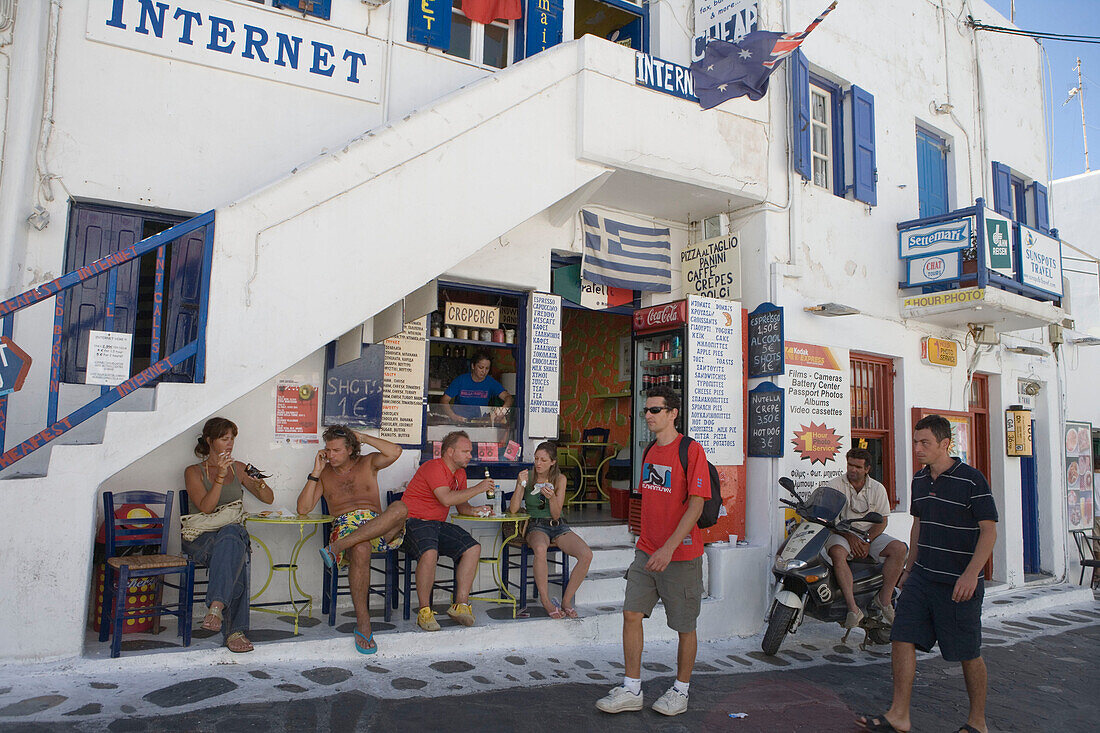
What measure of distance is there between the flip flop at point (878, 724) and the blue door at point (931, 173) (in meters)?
7.97

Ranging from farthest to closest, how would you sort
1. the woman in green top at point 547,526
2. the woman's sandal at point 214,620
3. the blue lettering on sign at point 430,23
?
the blue lettering on sign at point 430,23
the woman in green top at point 547,526
the woman's sandal at point 214,620

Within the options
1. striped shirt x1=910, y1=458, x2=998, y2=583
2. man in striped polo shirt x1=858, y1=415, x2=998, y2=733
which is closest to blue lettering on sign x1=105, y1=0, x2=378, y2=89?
man in striped polo shirt x1=858, y1=415, x2=998, y2=733

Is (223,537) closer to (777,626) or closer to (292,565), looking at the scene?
(292,565)

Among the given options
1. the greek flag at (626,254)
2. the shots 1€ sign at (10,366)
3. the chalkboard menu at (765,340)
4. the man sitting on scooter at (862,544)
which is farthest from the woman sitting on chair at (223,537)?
the chalkboard menu at (765,340)

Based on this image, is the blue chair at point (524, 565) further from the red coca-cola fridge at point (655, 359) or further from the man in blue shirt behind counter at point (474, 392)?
the red coca-cola fridge at point (655, 359)

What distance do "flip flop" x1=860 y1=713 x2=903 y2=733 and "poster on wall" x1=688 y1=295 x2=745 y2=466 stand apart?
3293mm

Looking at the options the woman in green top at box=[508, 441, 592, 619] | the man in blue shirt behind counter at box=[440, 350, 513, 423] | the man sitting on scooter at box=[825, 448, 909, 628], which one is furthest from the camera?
the man in blue shirt behind counter at box=[440, 350, 513, 423]

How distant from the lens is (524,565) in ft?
22.1

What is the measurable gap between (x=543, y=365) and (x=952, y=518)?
4.14 m

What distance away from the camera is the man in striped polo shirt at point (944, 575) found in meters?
4.71

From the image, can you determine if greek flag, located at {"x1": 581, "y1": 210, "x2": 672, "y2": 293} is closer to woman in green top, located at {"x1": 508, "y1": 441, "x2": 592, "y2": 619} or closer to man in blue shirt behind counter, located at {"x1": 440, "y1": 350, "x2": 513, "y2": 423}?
man in blue shirt behind counter, located at {"x1": 440, "y1": 350, "x2": 513, "y2": 423}

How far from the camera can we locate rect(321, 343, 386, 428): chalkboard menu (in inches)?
270

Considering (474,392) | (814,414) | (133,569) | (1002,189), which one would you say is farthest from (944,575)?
(1002,189)

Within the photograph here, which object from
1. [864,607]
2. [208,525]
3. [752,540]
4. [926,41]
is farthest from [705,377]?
[926,41]
